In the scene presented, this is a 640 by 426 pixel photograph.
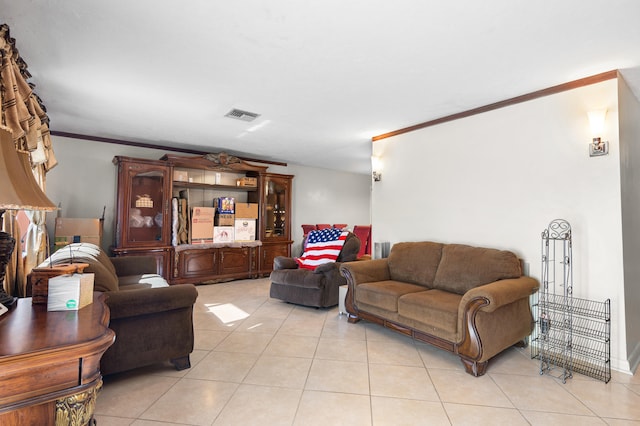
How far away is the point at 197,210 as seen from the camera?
17.0 ft

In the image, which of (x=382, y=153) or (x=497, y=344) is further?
(x=382, y=153)

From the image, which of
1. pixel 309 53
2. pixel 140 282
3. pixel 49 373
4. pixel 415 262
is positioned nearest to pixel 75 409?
pixel 49 373

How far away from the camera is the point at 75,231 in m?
4.08

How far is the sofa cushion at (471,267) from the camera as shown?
9.09 ft

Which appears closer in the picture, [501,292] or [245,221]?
[501,292]

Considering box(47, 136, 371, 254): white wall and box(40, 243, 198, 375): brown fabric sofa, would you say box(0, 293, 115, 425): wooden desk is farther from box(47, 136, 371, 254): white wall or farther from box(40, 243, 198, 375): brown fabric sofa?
box(47, 136, 371, 254): white wall

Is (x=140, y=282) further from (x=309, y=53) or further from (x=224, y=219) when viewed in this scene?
(x=309, y=53)

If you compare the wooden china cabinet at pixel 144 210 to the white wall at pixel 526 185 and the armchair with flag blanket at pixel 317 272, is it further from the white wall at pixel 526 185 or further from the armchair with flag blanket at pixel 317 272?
the white wall at pixel 526 185

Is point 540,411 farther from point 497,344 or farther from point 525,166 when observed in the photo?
point 525,166

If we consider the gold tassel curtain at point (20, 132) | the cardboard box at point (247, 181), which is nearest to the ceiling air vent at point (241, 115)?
the gold tassel curtain at point (20, 132)

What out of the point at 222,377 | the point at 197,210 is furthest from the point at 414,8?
the point at 197,210

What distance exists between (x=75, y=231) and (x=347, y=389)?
13.2 ft

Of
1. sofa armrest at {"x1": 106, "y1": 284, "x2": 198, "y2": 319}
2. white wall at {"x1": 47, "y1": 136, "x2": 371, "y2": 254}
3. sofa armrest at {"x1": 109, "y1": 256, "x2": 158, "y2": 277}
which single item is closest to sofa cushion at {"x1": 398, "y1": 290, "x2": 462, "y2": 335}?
sofa armrest at {"x1": 106, "y1": 284, "x2": 198, "y2": 319}

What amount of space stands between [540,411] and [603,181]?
1826 millimetres
